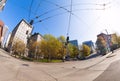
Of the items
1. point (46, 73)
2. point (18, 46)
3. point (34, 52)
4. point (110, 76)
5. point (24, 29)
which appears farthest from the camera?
point (34, 52)

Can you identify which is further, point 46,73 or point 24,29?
point 24,29

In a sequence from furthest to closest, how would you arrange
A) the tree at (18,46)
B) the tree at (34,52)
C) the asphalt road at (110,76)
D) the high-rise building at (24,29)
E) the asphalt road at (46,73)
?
the tree at (34,52)
the tree at (18,46)
the high-rise building at (24,29)
the asphalt road at (46,73)
the asphalt road at (110,76)

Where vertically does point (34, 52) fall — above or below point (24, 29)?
below

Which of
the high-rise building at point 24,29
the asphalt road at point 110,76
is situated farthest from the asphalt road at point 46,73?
the high-rise building at point 24,29

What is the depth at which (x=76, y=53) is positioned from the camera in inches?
2849

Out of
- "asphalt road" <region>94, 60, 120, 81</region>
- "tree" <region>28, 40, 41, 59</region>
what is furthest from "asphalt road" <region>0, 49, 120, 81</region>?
"tree" <region>28, 40, 41, 59</region>

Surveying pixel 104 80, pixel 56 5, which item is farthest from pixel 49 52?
pixel 104 80

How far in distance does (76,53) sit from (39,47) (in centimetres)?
3050

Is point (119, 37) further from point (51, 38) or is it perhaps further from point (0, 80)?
point (0, 80)

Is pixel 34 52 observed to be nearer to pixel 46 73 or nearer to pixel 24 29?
pixel 24 29

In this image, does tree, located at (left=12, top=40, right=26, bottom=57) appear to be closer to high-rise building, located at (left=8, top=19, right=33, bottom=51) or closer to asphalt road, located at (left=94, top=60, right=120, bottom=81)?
high-rise building, located at (left=8, top=19, right=33, bottom=51)

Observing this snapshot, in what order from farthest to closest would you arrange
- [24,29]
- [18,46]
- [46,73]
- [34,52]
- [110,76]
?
1. [34,52]
2. [18,46]
3. [24,29]
4. [46,73]
5. [110,76]

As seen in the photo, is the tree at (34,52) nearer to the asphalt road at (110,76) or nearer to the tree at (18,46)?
the tree at (18,46)

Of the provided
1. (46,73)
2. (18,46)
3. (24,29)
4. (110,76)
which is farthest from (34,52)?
(110,76)
